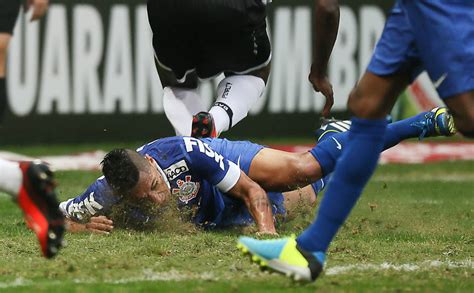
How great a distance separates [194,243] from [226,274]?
1058 millimetres

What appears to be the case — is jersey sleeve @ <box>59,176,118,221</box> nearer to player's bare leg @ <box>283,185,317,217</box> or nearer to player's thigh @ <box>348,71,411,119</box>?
player's bare leg @ <box>283,185,317,217</box>

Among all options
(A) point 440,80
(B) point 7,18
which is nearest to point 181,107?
(B) point 7,18

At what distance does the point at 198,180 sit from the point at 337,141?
0.92 metres

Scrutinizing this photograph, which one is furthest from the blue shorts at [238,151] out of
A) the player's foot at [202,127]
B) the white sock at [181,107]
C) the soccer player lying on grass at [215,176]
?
the white sock at [181,107]

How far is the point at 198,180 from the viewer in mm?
7113

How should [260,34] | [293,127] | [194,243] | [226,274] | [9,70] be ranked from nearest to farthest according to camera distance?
[226,274]
[194,243]
[260,34]
[9,70]
[293,127]

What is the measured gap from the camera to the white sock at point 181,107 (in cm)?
861

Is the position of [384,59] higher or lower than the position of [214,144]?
higher

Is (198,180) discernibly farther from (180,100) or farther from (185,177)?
(180,100)

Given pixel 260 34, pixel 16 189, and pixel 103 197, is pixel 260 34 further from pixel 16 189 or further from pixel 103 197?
pixel 16 189

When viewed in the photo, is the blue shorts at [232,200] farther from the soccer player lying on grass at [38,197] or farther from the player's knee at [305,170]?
the soccer player lying on grass at [38,197]

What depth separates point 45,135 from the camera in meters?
13.1

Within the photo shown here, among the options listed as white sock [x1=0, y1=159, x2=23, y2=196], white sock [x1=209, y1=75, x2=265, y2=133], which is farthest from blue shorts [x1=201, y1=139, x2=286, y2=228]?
white sock [x1=0, y1=159, x2=23, y2=196]

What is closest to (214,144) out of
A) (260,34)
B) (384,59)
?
(260,34)
